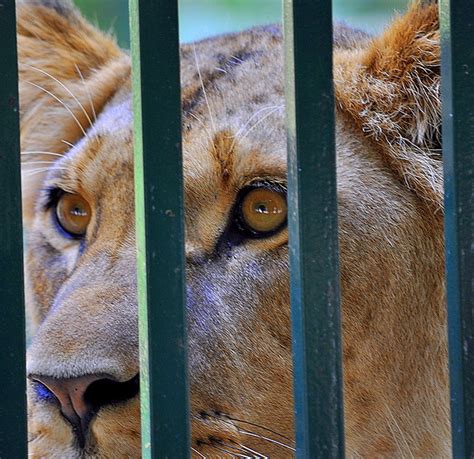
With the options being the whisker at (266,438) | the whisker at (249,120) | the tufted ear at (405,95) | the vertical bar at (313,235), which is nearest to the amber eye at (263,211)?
the whisker at (249,120)

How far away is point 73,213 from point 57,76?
543 millimetres

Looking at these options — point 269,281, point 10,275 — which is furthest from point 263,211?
point 10,275

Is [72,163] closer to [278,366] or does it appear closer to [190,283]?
[190,283]

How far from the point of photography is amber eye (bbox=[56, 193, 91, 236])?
2721 mm

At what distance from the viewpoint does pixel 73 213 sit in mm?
2781

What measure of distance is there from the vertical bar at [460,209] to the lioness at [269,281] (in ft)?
2.41

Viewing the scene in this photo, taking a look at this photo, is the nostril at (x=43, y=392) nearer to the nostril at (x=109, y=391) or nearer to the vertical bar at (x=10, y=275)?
the nostril at (x=109, y=391)

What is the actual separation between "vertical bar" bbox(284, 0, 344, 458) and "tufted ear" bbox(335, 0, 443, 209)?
859 millimetres

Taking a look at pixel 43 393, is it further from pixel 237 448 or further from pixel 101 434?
pixel 237 448

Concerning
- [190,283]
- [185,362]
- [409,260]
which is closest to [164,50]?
[185,362]

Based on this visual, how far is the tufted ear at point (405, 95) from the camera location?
86.2 inches

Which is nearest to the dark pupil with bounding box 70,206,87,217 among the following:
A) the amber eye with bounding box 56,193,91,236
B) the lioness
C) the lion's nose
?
the amber eye with bounding box 56,193,91,236

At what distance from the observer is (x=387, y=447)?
2.28 metres

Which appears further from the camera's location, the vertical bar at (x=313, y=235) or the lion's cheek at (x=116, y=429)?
the lion's cheek at (x=116, y=429)
